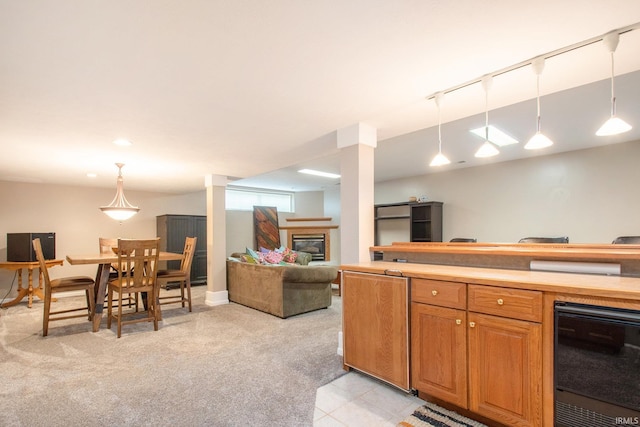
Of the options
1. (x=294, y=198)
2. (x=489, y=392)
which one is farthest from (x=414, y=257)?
(x=294, y=198)

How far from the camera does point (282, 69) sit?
180 cm

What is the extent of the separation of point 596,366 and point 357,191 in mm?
1878

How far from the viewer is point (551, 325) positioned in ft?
4.98

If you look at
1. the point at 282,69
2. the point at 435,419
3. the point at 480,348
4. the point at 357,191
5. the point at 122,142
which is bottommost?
the point at 435,419

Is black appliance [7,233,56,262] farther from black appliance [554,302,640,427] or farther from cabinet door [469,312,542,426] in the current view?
black appliance [554,302,640,427]

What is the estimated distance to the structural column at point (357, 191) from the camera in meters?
2.76

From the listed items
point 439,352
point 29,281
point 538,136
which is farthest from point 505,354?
point 29,281

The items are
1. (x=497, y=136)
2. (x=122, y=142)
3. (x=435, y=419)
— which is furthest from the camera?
(x=497, y=136)

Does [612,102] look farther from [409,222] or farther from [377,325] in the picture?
[409,222]

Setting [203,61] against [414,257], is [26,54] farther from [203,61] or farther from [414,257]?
[414,257]

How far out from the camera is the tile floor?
187 cm

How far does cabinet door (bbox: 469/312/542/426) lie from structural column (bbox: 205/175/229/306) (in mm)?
4078

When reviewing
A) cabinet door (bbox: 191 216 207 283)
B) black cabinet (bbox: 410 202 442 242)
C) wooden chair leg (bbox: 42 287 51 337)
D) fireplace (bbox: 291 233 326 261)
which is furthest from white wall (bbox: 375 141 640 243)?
wooden chair leg (bbox: 42 287 51 337)

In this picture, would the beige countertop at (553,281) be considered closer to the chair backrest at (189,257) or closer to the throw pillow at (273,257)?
the throw pillow at (273,257)
